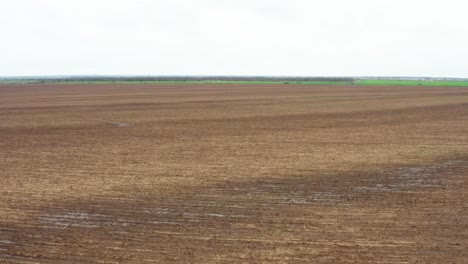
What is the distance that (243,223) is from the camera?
37.3 ft

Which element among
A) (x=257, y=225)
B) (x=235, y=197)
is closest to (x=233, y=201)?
(x=235, y=197)

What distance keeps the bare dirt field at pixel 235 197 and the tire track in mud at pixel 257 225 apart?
0.03 metres

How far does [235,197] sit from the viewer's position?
1366cm

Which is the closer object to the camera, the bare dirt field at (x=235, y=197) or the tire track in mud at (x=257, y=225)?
the tire track in mud at (x=257, y=225)

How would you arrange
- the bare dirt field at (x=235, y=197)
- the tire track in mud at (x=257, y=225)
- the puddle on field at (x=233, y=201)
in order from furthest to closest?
the puddle on field at (x=233, y=201), the bare dirt field at (x=235, y=197), the tire track in mud at (x=257, y=225)

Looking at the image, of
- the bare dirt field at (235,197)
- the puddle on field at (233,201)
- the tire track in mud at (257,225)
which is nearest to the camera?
the tire track in mud at (257,225)

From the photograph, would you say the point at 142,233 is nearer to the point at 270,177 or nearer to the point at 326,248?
the point at 326,248

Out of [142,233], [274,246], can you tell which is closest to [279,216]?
[274,246]

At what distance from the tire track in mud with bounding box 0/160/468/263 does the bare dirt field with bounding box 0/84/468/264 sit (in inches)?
1.2

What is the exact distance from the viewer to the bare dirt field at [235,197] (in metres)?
9.78

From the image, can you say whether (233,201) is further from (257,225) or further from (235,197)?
(257,225)

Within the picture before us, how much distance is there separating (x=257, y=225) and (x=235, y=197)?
98.9 inches

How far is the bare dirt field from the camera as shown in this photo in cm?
978

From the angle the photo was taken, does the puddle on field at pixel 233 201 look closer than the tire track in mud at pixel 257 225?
No
